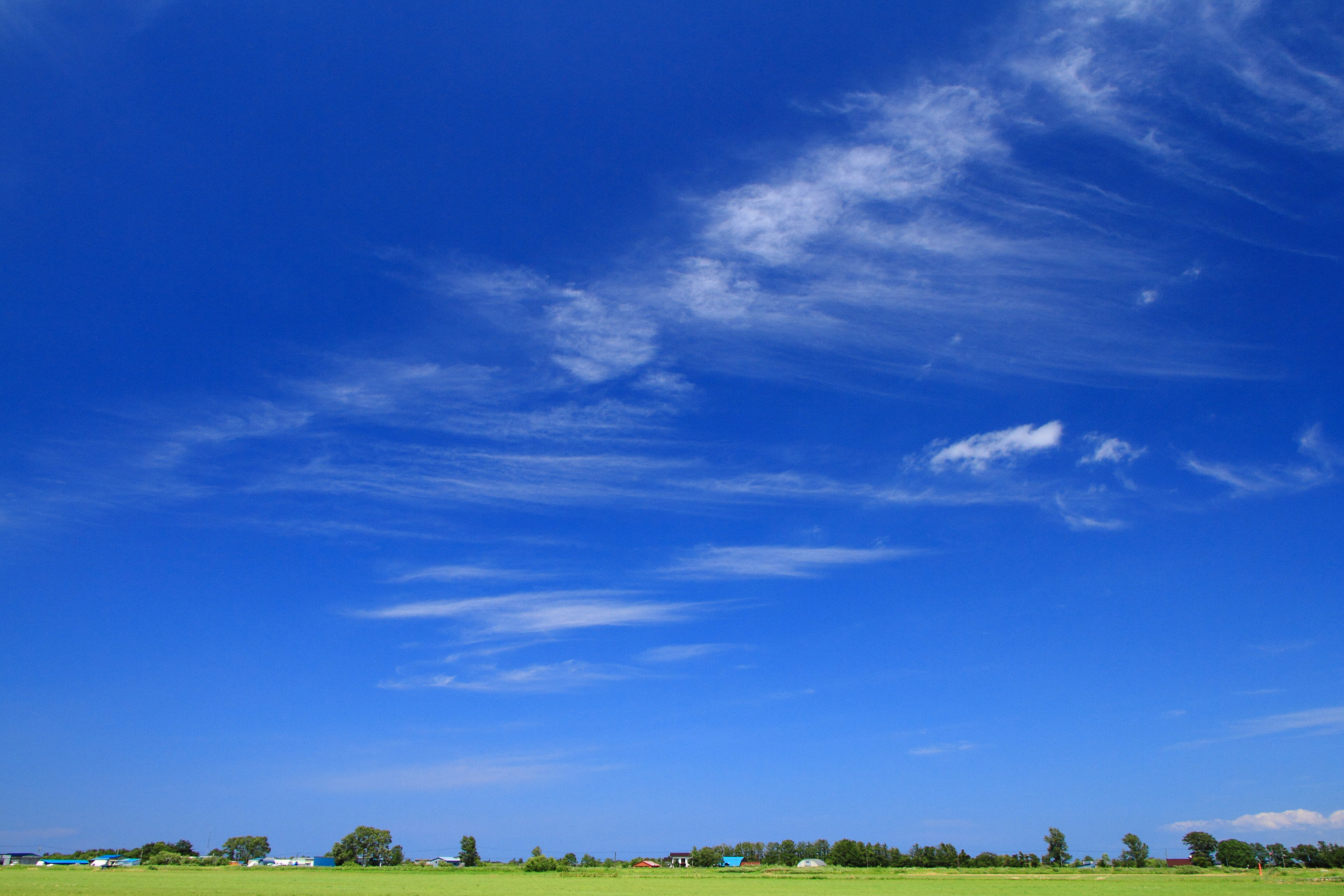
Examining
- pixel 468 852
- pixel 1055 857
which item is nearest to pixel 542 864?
pixel 468 852

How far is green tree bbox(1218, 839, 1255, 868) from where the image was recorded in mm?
162250

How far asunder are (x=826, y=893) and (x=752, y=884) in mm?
21548

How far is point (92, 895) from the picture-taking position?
61.8 meters

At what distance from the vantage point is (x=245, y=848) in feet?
614

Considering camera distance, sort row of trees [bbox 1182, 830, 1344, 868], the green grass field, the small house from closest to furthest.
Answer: the green grass field < row of trees [bbox 1182, 830, 1344, 868] < the small house

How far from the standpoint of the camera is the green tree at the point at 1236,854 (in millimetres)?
162250

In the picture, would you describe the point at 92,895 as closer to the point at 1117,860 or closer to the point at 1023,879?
the point at 1023,879

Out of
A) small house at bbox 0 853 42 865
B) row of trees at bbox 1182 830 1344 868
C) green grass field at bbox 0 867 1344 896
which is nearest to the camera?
green grass field at bbox 0 867 1344 896

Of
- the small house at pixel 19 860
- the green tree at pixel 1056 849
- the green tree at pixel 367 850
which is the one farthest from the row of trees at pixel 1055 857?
the small house at pixel 19 860

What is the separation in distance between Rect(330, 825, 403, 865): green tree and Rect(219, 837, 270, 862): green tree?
27.0 m

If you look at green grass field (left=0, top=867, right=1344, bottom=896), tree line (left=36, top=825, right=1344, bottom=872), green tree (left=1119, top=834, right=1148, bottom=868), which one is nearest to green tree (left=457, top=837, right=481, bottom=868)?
tree line (left=36, top=825, right=1344, bottom=872)

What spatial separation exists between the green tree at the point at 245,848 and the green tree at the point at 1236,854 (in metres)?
222

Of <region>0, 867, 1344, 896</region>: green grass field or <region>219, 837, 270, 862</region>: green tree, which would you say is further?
<region>219, 837, 270, 862</region>: green tree

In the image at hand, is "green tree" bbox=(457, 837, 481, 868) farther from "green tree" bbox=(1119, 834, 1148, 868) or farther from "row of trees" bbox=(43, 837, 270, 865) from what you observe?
"green tree" bbox=(1119, 834, 1148, 868)
